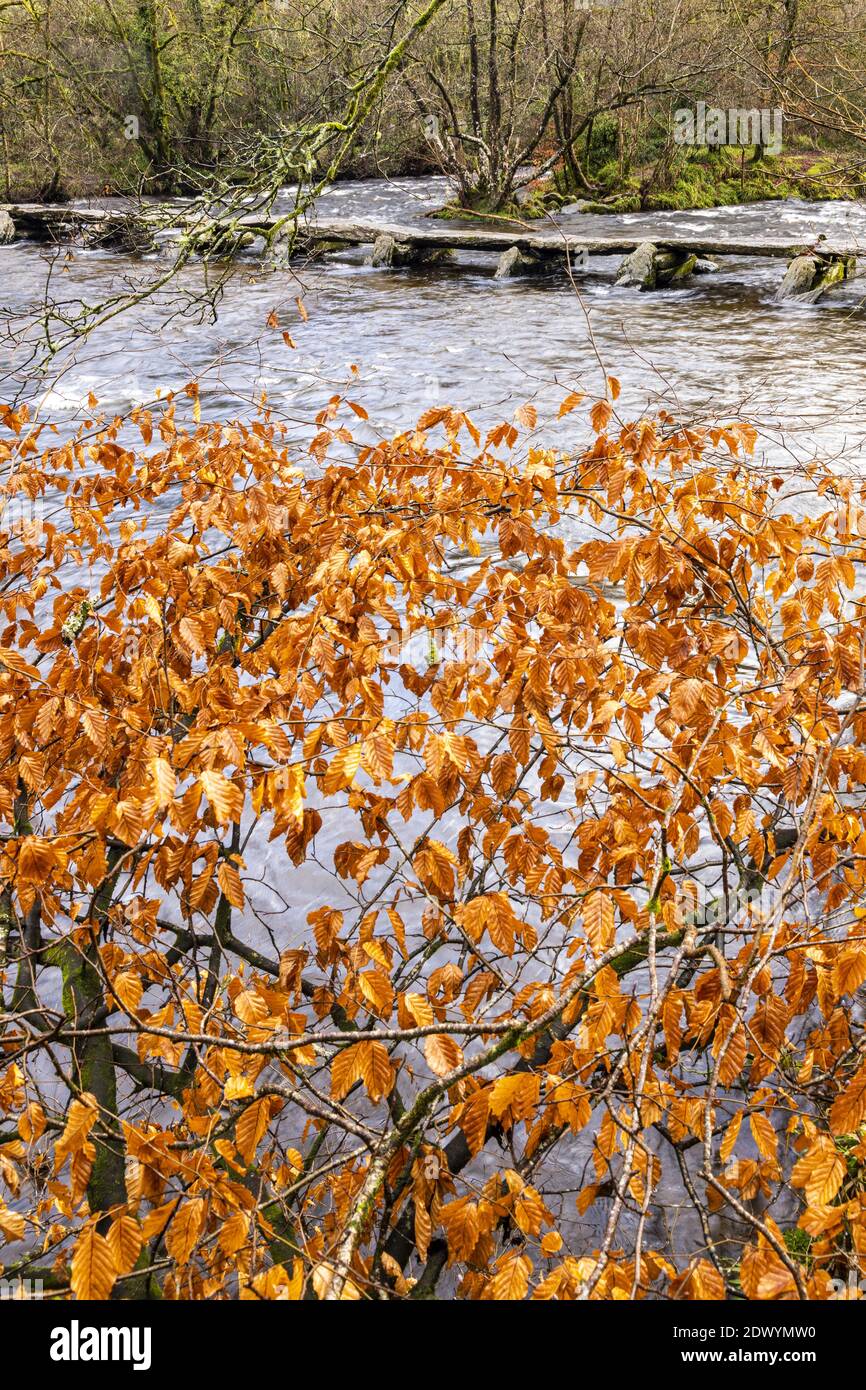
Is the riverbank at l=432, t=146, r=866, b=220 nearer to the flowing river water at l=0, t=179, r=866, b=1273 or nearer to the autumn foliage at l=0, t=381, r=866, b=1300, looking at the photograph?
the flowing river water at l=0, t=179, r=866, b=1273

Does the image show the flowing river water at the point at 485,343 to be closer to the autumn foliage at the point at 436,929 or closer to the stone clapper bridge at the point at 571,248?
the stone clapper bridge at the point at 571,248

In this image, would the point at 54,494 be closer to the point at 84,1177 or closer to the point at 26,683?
the point at 26,683

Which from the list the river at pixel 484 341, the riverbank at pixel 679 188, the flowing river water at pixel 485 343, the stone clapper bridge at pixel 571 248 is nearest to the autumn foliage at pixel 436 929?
the flowing river water at pixel 485 343

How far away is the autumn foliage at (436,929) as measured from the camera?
86.3 inches

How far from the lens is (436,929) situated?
292 cm

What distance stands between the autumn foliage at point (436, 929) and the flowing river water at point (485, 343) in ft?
15.0

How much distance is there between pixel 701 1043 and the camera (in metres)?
3.08

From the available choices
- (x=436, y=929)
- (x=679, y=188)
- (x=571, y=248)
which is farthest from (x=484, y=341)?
(x=436, y=929)

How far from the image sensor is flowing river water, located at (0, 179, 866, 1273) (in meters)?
10.5

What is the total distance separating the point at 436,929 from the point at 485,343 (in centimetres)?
1189

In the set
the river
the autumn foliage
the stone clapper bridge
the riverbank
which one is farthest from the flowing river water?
the autumn foliage

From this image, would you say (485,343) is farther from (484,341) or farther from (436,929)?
(436,929)

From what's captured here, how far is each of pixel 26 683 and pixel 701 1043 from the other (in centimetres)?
269
